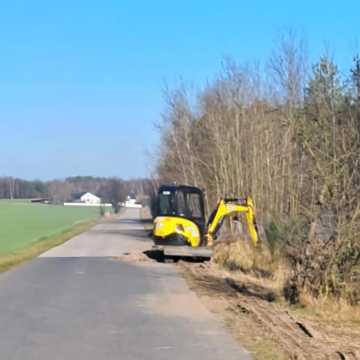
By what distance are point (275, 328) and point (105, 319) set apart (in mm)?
2882

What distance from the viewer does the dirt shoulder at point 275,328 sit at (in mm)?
9789

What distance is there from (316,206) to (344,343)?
4.93 meters

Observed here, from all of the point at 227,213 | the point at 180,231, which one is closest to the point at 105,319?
the point at 180,231

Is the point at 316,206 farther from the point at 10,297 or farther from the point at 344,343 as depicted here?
the point at 10,297

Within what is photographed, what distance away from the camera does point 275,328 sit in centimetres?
1160

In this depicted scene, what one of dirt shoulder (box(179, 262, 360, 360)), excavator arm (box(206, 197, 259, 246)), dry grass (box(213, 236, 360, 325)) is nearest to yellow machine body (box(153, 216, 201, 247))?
excavator arm (box(206, 197, 259, 246))

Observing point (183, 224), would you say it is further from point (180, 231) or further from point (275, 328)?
point (275, 328)

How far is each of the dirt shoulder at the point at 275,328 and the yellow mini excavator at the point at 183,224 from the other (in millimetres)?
9146

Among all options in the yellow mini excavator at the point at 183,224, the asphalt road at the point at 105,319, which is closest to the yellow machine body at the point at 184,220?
the yellow mini excavator at the point at 183,224

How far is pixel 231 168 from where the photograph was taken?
41.7m

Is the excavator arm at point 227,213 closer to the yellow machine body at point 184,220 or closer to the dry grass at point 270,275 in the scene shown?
the yellow machine body at point 184,220

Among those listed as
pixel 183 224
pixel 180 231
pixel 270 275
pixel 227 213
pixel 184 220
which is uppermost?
pixel 227 213

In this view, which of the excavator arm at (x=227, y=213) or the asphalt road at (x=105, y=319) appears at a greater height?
the excavator arm at (x=227, y=213)

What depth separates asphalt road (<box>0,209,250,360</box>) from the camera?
32.9 feet
